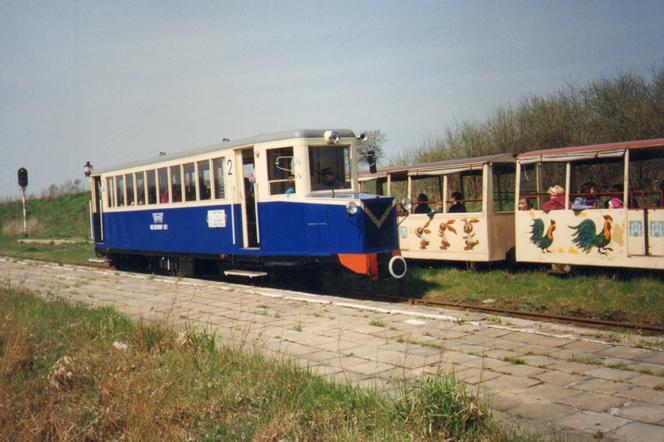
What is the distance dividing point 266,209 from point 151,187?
514 centimetres

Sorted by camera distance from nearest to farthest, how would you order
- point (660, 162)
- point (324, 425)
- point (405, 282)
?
1. point (324, 425)
2. point (405, 282)
3. point (660, 162)

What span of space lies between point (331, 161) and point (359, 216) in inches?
68.9

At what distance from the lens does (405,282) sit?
13508 mm

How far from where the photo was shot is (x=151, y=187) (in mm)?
16672

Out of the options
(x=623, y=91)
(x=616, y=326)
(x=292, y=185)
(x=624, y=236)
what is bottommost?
(x=616, y=326)

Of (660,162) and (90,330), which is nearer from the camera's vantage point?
(90,330)

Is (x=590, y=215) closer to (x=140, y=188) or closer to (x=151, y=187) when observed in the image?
(x=151, y=187)

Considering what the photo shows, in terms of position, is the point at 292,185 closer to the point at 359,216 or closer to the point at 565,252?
the point at 359,216

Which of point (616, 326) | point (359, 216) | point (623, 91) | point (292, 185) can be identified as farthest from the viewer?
point (623, 91)

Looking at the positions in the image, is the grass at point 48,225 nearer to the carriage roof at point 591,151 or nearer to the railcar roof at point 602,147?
the carriage roof at point 591,151

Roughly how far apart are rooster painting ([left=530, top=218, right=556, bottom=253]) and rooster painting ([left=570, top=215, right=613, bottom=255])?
46cm

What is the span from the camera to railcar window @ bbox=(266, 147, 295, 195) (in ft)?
40.8

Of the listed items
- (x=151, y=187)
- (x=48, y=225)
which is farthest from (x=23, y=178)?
(x=151, y=187)

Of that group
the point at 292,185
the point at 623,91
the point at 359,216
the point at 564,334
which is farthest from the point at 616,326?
the point at 623,91
